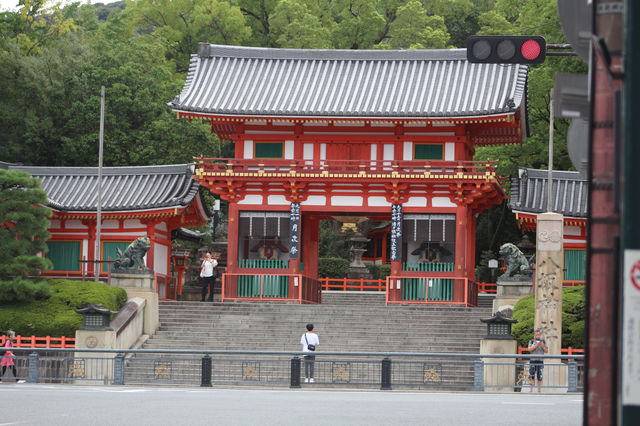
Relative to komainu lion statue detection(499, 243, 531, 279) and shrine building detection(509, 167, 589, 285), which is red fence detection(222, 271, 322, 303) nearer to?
komainu lion statue detection(499, 243, 531, 279)

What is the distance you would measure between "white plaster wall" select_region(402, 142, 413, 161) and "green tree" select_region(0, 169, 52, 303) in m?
13.8

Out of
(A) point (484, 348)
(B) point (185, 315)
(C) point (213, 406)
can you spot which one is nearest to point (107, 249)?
(B) point (185, 315)

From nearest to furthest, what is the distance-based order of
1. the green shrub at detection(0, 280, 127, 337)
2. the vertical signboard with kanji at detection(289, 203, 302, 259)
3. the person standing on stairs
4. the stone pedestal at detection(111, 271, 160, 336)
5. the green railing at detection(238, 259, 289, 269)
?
the person standing on stairs, the green shrub at detection(0, 280, 127, 337), the stone pedestal at detection(111, 271, 160, 336), the vertical signboard with kanji at detection(289, 203, 302, 259), the green railing at detection(238, 259, 289, 269)

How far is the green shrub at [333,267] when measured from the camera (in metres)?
55.7

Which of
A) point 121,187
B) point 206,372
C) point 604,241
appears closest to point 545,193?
point 121,187

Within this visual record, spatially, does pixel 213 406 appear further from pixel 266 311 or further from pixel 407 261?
pixel 407 261

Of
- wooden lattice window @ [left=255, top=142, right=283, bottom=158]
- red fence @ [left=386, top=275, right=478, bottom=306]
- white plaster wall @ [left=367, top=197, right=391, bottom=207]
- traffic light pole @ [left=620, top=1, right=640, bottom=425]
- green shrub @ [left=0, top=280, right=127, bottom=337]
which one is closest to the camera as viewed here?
traffic light pole @ [left=620, top=1, right=640, bottom=425]

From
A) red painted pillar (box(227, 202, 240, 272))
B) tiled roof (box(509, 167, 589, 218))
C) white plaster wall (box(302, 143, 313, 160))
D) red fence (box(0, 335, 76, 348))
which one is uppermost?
white plaster wall (box(302, 143, 313, 160))

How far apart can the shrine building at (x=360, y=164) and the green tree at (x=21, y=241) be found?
767cm

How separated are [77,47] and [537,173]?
2719 cm

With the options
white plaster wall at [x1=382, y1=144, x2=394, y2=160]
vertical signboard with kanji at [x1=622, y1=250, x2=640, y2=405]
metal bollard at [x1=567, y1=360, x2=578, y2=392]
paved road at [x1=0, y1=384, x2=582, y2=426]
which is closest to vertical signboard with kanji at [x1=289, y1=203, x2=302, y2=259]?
white plaster wall at [x1=382, y1=144, x2=394, y2=160]

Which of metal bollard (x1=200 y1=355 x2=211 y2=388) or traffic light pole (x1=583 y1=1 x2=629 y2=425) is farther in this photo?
metal bollard (x1=200 y1=355 x2=211 y2=388)

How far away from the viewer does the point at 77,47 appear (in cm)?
5781

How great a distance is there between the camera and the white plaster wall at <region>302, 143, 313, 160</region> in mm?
41719
